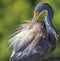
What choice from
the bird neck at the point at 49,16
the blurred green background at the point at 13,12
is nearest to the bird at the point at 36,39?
the bird neck at the point at 49,16

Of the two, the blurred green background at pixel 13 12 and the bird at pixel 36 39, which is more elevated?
the bird at pixel 36 39

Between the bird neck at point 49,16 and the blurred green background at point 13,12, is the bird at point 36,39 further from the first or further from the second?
the blurred green background at point 13,12

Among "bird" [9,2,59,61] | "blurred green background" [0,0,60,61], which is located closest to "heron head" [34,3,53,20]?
"bird" [9,2,59,61]

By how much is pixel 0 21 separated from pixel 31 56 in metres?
4.32

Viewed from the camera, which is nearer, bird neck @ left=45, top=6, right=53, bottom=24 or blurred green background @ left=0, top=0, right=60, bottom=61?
bird neck @ left=45, top=6, right=53, bottom=24

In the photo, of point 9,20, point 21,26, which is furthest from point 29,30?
point 9,20

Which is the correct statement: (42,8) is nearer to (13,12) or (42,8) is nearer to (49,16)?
(49,16)

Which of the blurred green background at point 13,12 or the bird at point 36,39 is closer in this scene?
the bird at point 36,39

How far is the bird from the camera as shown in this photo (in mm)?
1812

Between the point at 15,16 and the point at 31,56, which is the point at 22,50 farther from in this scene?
the point at 15,16

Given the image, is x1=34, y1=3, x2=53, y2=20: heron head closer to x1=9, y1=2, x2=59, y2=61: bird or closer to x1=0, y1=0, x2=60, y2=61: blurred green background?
x1=9, y1=2, x2=59, y2=61: bird

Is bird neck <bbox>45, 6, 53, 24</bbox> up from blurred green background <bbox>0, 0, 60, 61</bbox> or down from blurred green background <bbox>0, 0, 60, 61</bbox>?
up

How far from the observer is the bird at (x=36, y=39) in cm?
181

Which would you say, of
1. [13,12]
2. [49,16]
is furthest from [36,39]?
[13,12]
